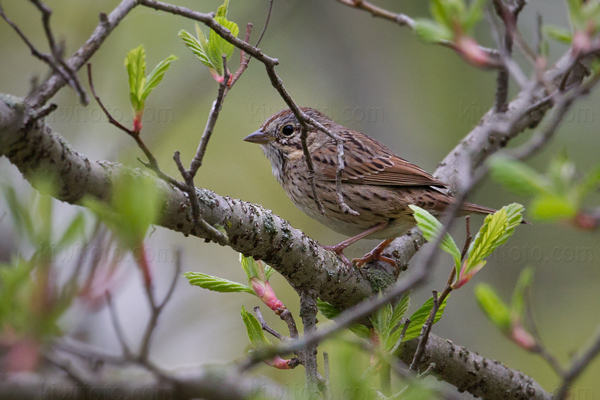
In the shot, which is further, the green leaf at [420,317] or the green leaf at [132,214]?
the green leaf at [420,317]

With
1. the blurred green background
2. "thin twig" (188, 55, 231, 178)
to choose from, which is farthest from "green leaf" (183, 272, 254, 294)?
the blurred green background

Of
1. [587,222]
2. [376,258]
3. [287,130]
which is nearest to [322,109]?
[287,130]

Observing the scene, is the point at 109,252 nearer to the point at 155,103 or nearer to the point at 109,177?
the point at 109,177

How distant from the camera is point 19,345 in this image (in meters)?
1.29

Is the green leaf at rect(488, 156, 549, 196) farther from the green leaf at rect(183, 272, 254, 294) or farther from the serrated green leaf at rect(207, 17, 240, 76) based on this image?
the green leaf at rect(183, 272, 254, 294)

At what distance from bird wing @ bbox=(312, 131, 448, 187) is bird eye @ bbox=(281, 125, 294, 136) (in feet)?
1.00

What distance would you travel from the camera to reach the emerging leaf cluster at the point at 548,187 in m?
1.44

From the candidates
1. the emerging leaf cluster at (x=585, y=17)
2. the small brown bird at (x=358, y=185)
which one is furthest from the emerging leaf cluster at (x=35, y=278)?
the small brown bird at (x=358, y=185)

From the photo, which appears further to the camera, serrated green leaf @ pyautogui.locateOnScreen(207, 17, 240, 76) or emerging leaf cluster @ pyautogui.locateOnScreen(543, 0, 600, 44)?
serrated green leaf @ pyautogui.locateOnScreen(207, 17, 240, 76)

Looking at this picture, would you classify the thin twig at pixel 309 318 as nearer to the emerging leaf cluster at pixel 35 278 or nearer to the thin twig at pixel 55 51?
the thin twig at pixel 55 51

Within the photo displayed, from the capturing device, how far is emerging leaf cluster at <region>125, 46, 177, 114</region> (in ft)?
7.43

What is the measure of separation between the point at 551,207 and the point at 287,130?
14.0 feet

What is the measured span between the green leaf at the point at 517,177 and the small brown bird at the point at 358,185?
3.01 meters

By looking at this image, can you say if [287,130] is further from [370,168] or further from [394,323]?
[394,323]
